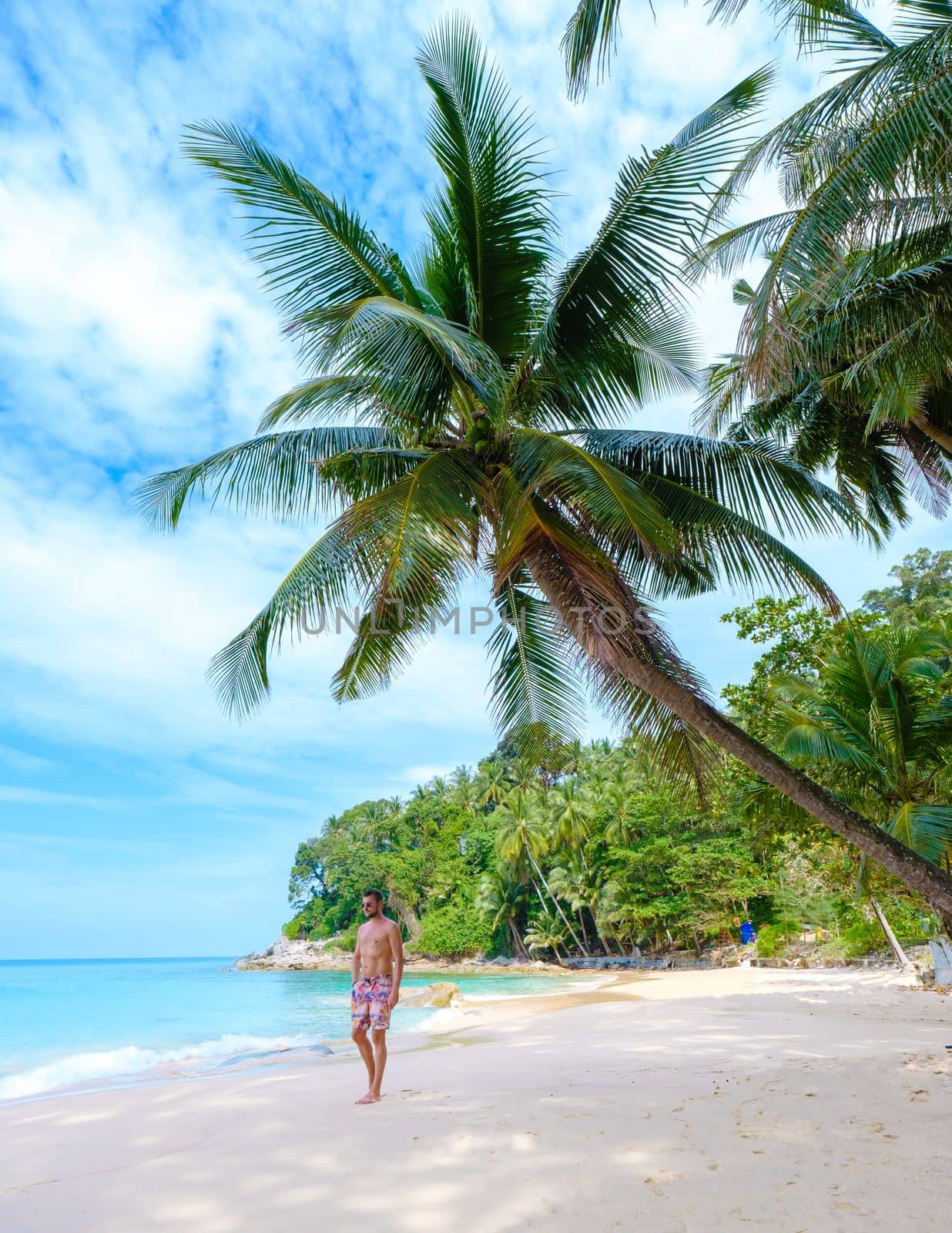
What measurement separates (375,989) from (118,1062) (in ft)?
32.7

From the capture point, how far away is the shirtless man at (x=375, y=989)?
4.98 metres

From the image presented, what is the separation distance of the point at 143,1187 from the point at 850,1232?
2.75 metres

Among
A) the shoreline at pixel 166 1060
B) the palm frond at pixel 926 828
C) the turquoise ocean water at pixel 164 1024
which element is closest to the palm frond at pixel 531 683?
the palm frond at pixel 926 828

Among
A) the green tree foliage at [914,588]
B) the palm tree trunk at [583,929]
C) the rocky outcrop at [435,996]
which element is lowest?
the rocky outcrop at [435,996]

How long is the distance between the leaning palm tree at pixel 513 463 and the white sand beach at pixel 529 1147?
1.77m

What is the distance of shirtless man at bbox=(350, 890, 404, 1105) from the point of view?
16.3 feet

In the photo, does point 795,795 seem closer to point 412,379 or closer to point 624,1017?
point 412,379

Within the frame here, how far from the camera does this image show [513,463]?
5883 mm

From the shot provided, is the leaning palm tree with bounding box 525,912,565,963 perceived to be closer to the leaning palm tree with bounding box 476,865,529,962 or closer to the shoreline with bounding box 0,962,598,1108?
the leaning palm tree with bounding box 476,865,529,962

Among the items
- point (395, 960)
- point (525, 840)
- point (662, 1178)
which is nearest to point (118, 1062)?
point (395, 960)

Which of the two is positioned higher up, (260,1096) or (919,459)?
(919,459)

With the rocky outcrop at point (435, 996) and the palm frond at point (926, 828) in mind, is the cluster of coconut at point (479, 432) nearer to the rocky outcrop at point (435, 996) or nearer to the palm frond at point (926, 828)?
the palm frond at point (926, 828)

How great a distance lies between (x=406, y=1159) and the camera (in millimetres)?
3574

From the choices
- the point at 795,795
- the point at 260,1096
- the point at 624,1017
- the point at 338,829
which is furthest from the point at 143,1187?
the point at 338,829
